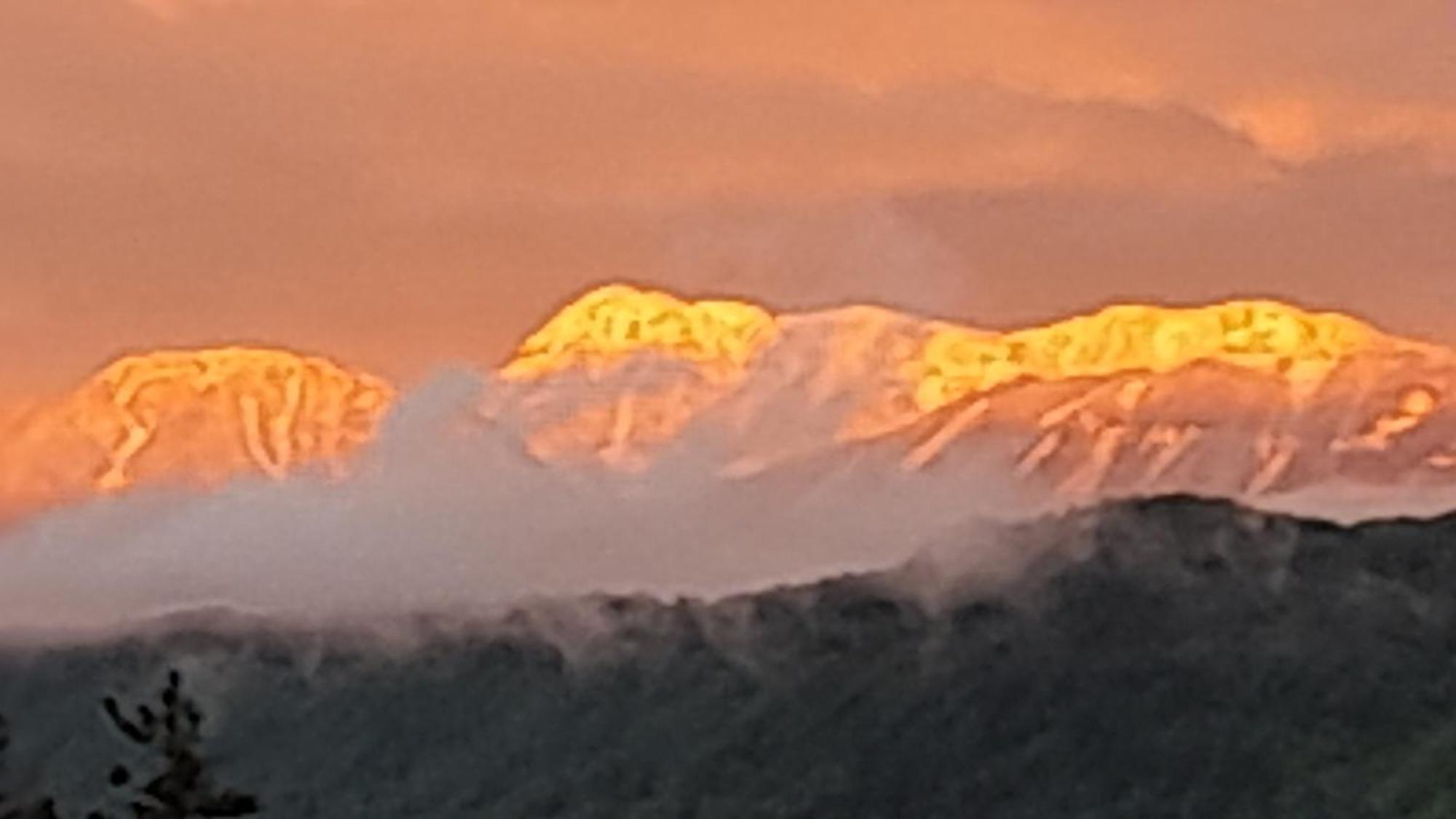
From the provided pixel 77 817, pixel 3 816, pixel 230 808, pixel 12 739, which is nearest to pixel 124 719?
pixel 230 808

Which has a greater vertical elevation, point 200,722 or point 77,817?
point 200,722

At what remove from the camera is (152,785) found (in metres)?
67.2

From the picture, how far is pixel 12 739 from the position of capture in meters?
76.8

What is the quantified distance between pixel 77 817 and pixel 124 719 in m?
20.6

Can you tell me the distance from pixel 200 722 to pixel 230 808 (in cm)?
391

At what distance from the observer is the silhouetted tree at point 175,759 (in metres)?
65.1

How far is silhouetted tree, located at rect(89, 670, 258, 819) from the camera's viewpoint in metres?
65.1

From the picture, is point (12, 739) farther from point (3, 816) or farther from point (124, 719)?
point (124, 719)

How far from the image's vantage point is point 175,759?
220 ft

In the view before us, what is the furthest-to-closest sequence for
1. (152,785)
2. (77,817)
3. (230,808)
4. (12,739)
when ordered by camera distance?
(77,817) → (12,739) → (152,785) → (230,808)

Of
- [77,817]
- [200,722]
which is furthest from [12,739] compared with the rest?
[200,722]

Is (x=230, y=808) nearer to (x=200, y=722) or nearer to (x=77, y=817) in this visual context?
(x=200, y=722)

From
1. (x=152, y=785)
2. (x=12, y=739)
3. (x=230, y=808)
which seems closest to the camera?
(x=230, y=808)

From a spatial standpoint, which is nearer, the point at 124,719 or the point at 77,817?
the point at 124,719
